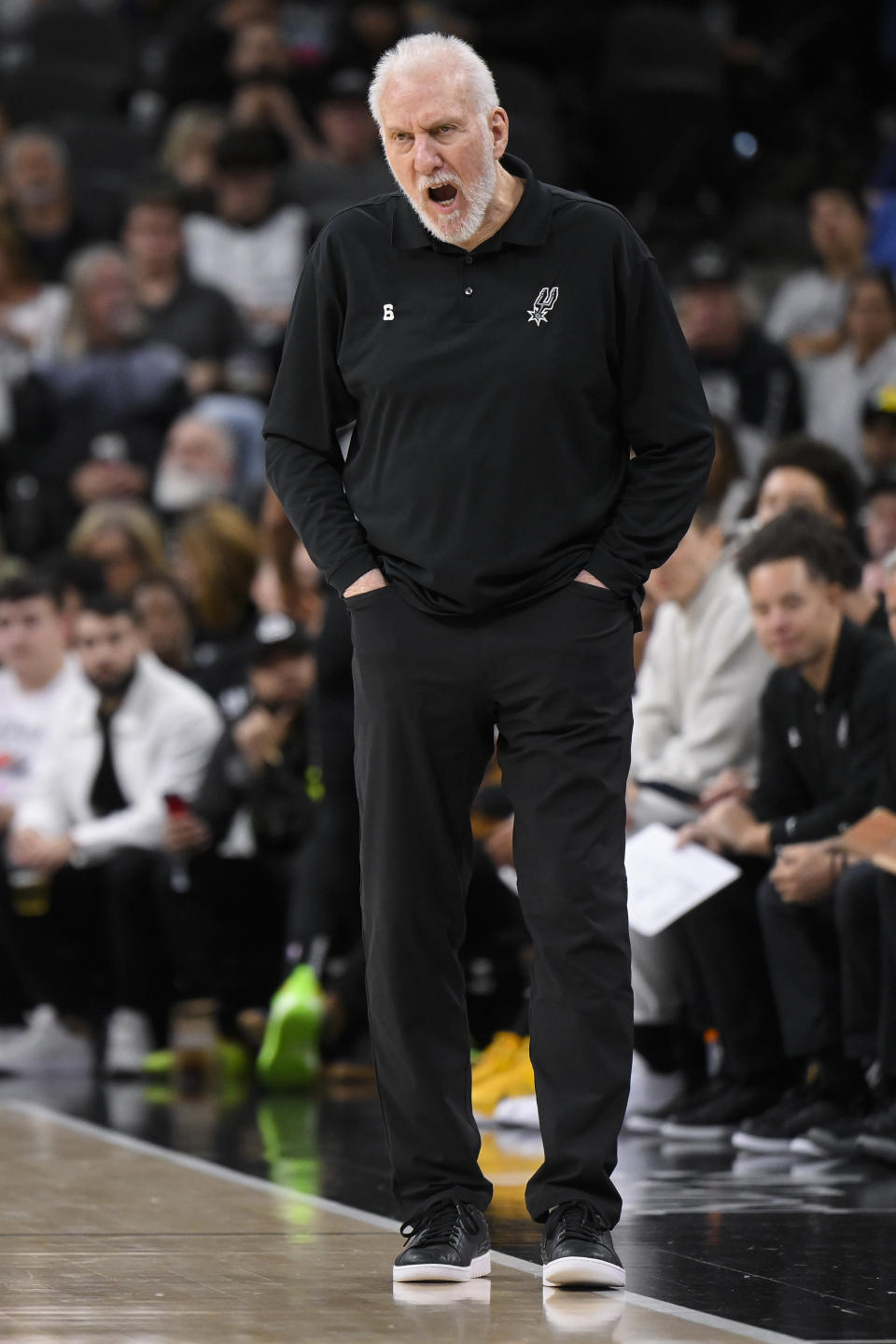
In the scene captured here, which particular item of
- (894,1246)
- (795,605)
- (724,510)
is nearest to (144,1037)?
(724,510)

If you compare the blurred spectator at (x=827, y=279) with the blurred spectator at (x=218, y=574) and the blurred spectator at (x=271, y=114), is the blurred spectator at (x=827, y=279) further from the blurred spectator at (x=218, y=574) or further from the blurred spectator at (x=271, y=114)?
the blurred spectator at (x=271, y=114)

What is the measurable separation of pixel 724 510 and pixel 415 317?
12.2ft

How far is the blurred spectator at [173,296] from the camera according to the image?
422 inches

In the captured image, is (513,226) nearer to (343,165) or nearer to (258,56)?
(343,165)

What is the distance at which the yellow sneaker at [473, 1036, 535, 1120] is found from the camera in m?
5.92

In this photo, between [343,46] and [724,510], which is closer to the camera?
[724,510]

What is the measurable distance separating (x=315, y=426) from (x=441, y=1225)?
1274 millimetres

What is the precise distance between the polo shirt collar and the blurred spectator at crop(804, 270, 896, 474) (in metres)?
5.35

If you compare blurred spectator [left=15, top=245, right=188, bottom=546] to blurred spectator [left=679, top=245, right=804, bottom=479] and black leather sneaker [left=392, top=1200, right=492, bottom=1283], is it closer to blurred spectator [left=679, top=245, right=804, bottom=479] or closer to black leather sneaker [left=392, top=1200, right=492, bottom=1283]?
blurred spectator [left=679, top=245, right=804, bottom=479]

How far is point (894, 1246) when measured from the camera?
3998 millimetres

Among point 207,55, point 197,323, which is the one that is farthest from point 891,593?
point 207,55

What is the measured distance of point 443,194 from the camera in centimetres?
366

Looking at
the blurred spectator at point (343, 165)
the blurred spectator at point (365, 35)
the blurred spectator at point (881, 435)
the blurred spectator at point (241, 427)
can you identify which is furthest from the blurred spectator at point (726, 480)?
the blurred spectator at point (365, 35)

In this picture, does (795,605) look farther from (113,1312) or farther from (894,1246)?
(113,1312)
